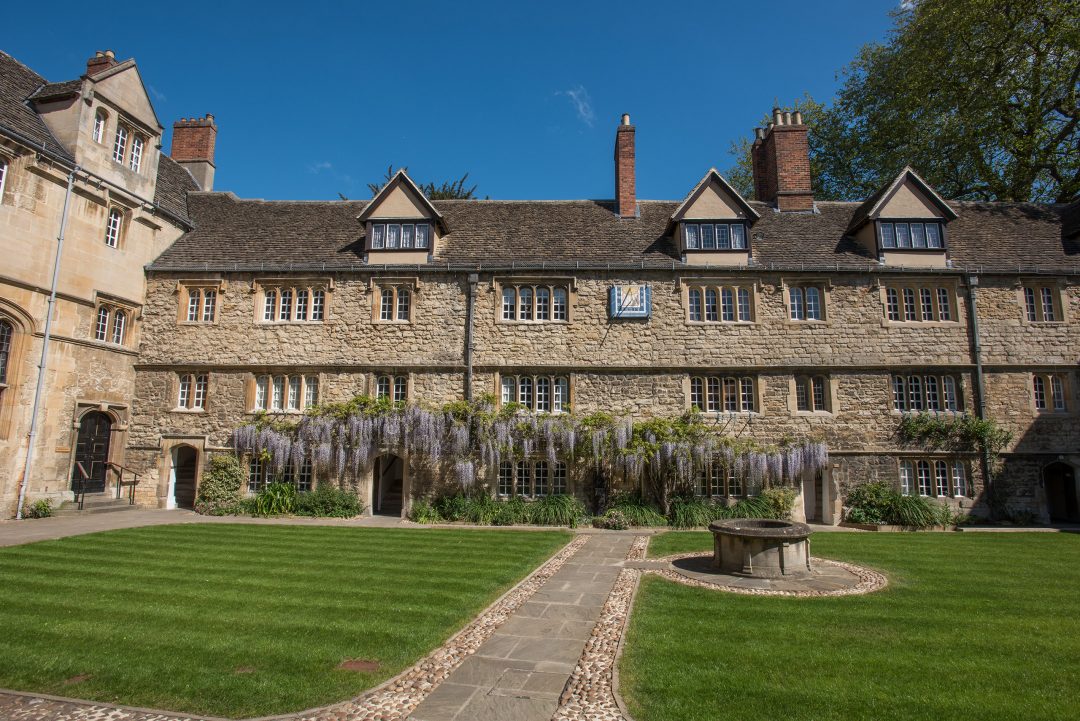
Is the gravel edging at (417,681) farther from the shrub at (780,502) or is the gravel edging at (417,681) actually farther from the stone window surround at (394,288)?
the stone window surround at (394,288)

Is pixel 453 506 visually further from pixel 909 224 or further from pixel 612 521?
pixel 909 224

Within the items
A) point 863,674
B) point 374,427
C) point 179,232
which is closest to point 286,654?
point 863,674

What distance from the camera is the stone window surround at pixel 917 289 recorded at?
17.9 metres

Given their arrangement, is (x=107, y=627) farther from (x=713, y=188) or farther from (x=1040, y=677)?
(x=713, y=188)

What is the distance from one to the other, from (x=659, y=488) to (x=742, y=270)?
7287 mm

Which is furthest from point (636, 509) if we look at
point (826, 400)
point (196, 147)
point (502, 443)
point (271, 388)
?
point (196, 147)

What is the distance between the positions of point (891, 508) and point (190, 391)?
69.5ft

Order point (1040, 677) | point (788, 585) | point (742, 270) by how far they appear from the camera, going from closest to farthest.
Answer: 1. point (1040, 677)
2. point (788, 585)
3. point (742, 270)

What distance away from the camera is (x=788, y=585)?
8.92 m

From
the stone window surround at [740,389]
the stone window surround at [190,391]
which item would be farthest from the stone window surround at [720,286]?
the stone window surround at [190,391]

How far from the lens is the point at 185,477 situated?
20297mm

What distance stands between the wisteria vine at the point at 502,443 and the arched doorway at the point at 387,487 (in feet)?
5.79

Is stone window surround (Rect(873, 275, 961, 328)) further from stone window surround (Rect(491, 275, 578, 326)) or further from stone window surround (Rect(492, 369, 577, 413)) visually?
stone window surround (Rect(492, 369, 577, 413))

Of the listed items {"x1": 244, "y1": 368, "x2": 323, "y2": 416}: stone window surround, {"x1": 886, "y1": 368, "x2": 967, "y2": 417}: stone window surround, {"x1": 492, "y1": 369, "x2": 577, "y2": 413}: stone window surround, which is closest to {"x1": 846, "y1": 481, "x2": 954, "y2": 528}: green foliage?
{"x1": 886, "y1": 368, "x2": 967, "y2": 417}: stone window surround
